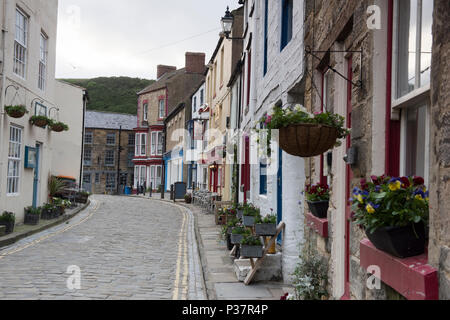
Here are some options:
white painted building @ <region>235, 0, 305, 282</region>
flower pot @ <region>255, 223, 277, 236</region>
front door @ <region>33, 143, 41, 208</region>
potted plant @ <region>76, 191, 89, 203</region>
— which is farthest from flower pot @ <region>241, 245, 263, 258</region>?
potted plant @ <region>76, 191, 89, 203</region>

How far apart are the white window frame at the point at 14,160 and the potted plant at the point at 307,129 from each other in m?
10.6

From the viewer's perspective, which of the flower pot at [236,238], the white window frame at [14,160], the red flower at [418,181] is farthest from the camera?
the white window frame at [14,160]

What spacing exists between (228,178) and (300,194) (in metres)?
11.3

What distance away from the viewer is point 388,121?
3473mm

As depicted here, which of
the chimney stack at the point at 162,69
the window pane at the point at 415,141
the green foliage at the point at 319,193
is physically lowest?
the green foliage at the point at 319,193

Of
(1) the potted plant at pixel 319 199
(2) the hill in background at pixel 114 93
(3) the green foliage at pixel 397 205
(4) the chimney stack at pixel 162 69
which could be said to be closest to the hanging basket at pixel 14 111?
(1) the potted plant at pixel 319 199

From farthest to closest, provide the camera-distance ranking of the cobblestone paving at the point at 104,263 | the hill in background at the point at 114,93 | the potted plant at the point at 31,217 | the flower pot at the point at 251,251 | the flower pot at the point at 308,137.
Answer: the hill in background at the point at 114,93, the potted plant at the point at 31,217, the flower pot at the point at 251,251, the cobblestone paving at the point at 104,263, the flower pot at the point at 308,137

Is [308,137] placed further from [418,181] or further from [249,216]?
[249,216]

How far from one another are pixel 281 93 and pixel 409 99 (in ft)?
16.1

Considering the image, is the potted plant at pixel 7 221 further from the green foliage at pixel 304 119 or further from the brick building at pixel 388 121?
the green foliage at pixel 304 119

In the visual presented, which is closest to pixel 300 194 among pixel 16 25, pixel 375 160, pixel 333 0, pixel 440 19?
pixel 333 0

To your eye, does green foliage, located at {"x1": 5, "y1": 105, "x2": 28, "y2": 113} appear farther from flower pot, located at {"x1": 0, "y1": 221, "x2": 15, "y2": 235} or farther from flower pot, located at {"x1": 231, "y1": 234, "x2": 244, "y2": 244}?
flower pot, located at {"x1": 231, "y1": 234, "x2": 244, "y2": 244}

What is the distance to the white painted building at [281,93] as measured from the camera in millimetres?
6977

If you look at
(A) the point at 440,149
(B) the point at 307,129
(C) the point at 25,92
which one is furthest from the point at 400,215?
(C) the point at 25,92
